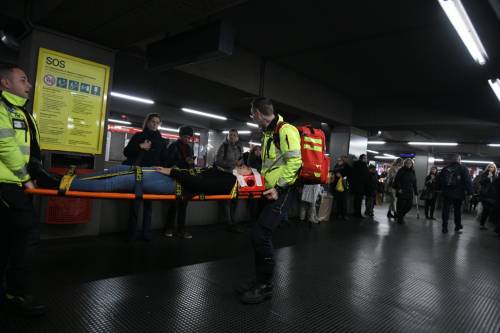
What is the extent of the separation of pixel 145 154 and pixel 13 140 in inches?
82.7

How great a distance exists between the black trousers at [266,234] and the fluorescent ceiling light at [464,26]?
3.06 metres

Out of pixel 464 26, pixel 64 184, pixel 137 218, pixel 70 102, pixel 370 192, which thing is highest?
pixel 464 26

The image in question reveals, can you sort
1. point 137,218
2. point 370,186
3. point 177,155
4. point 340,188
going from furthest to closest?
1. point 370,186
2. point 340,188
3. point 177,155
4. point 137,218

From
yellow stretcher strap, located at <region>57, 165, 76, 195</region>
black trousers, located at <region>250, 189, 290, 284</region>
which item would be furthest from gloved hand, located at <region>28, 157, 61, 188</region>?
black trousers, located at <region>250, 189, 290, 284</region>

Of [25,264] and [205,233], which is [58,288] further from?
[205,233]

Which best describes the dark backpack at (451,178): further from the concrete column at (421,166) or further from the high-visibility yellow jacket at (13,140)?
the concrete column at (421,166)

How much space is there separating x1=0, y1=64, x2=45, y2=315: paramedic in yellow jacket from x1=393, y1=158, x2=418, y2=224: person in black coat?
8.16m

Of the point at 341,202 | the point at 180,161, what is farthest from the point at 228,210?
the point at 341,202

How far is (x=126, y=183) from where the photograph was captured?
2.55 m

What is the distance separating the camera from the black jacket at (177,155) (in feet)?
14.8

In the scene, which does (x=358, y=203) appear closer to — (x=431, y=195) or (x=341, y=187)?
(x=341, y=187)

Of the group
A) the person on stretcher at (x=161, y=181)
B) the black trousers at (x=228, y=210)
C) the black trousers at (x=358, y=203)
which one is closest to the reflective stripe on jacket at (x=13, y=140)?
the person on stretcher at (x=161, y=181)

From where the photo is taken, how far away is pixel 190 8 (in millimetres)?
3098

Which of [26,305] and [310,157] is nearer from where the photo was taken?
[26,305]
